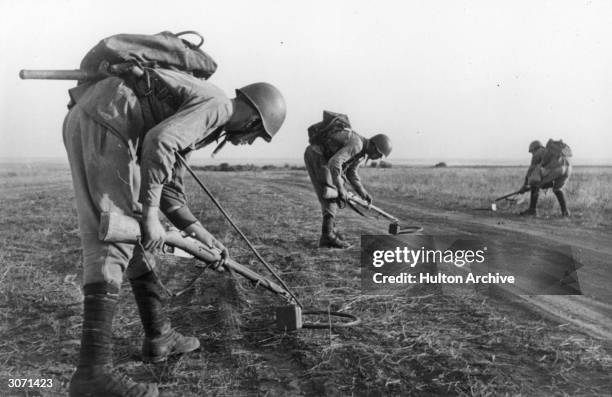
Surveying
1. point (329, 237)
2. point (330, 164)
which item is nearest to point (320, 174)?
point (330, 164)

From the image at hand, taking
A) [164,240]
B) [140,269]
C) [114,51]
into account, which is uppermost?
[114,51]

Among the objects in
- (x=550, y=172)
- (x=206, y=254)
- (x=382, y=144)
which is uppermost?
(x=382, y=144)

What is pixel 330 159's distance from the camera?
682 cm

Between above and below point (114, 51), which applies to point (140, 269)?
A: below

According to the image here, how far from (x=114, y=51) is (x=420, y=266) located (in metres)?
4.17

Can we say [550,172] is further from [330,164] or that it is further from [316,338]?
[316,338]

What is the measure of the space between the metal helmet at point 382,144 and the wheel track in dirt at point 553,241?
147 centimetres

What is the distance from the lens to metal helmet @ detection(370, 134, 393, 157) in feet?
24.6

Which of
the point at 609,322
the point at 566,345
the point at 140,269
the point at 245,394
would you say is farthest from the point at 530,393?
the point at 140,269

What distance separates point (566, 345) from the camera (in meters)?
3.46

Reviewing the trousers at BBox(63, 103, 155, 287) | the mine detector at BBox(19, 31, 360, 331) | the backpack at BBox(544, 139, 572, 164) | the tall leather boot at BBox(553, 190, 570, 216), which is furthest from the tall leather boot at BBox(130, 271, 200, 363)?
the backpack at BBox(544, 139, 572, 164)

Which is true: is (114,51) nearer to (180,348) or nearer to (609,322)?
(180,348)

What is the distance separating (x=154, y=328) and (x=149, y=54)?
1534mm

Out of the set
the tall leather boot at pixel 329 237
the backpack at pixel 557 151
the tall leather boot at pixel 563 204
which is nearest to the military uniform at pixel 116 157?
the tall leather boot at pixel 329 237
